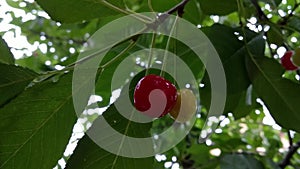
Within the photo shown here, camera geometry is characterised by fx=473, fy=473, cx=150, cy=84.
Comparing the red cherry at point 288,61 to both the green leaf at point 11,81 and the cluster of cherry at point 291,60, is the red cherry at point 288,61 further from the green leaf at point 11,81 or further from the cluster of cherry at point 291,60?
the green leaf at point 11,81

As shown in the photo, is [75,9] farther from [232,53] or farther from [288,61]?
[288,61]

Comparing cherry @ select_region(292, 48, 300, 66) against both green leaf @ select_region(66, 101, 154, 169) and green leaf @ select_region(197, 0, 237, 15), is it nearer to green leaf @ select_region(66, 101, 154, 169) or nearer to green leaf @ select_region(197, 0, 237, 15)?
green leaf @ select_region(197, 0, 237, 15)

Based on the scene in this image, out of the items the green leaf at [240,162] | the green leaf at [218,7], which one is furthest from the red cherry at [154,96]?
the green leaf at [240,162]

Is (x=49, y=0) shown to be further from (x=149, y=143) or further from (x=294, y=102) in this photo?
(x=294, y=102)

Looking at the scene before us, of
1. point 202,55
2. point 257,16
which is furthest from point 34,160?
point 257,16

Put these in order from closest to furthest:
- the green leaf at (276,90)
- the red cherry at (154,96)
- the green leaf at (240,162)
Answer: the red cherry at (154,96) < the green leaf at (276,90) < the green leaf at (240,162)
